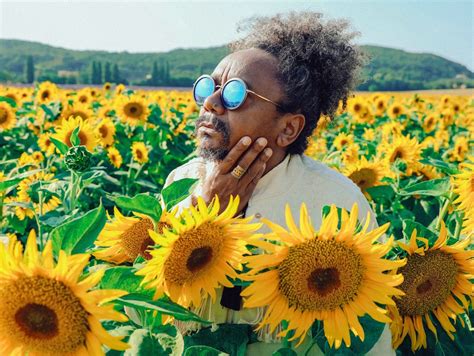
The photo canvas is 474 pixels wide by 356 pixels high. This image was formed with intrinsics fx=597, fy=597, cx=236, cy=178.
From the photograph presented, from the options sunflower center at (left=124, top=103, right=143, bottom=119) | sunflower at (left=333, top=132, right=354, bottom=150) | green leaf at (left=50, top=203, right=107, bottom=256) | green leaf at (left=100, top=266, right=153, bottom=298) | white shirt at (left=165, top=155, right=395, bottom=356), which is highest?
green leaf at (left=50, top=203, right=107, bottom=256)

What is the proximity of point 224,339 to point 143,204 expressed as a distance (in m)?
0.41

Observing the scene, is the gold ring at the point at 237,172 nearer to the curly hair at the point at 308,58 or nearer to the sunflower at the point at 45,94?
the curly hair at the point at 308,58

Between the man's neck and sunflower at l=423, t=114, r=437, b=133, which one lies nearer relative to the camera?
the man's neck

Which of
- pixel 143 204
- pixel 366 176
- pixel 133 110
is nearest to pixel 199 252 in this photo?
pixel 143 204

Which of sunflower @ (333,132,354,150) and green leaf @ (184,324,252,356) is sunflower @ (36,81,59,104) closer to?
sunflower @ (333,132,354,150)

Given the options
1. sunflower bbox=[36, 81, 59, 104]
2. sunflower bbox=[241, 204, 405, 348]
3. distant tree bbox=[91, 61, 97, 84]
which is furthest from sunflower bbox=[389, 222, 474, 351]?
distant tree bbox=[91, 61, 97, 84]

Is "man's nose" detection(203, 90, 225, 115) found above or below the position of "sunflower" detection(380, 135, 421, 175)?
above

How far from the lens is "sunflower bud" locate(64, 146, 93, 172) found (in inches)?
72.2

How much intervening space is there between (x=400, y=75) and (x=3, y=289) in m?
53.9

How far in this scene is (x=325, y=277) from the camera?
116 cm

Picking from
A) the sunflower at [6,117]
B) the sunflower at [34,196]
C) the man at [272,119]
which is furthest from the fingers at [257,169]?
the sunflower at [6,117]

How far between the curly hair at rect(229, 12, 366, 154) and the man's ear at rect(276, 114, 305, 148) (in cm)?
3

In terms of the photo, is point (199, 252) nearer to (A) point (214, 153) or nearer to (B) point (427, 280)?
(B) point (427, 280)

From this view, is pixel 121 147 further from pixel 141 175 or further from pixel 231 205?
pixel 231 205
